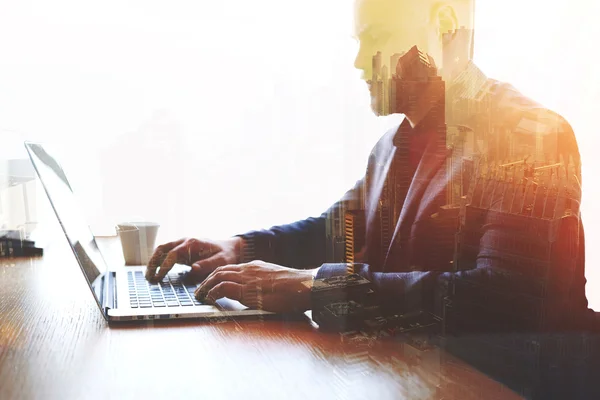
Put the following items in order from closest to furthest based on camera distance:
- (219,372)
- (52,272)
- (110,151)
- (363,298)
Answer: (219,372), (363,298), (110,151), (52,272)

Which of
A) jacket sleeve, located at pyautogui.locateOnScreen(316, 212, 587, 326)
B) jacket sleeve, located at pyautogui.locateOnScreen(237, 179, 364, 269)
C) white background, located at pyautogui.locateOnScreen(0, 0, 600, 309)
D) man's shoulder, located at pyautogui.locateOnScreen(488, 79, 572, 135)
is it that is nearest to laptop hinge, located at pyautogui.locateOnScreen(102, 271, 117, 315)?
white background, located at pyautogui.locateOnScreen(0, 0, 600, 309)

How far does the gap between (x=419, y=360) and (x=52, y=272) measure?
766 millimetres

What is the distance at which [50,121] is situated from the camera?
3.19 ft

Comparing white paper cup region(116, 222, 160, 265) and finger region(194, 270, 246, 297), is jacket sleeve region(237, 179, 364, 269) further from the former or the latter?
white paper cup region(116, 222, 160, 265)

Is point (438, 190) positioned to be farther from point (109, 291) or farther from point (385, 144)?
point (109, 291)

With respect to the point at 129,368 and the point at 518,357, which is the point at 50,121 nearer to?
the point at 129,368

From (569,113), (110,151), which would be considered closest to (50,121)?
(110,151)

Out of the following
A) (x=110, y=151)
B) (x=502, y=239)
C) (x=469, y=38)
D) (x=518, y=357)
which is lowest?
(x=518, y=357)

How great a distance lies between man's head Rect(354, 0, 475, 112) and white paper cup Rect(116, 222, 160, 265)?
1.54ft

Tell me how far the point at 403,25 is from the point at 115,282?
641mm

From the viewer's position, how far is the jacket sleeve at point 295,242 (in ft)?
2.80

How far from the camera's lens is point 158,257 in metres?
0.98

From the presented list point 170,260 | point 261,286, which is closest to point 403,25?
point 261,286

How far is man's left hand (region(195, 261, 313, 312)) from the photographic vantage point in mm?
802
